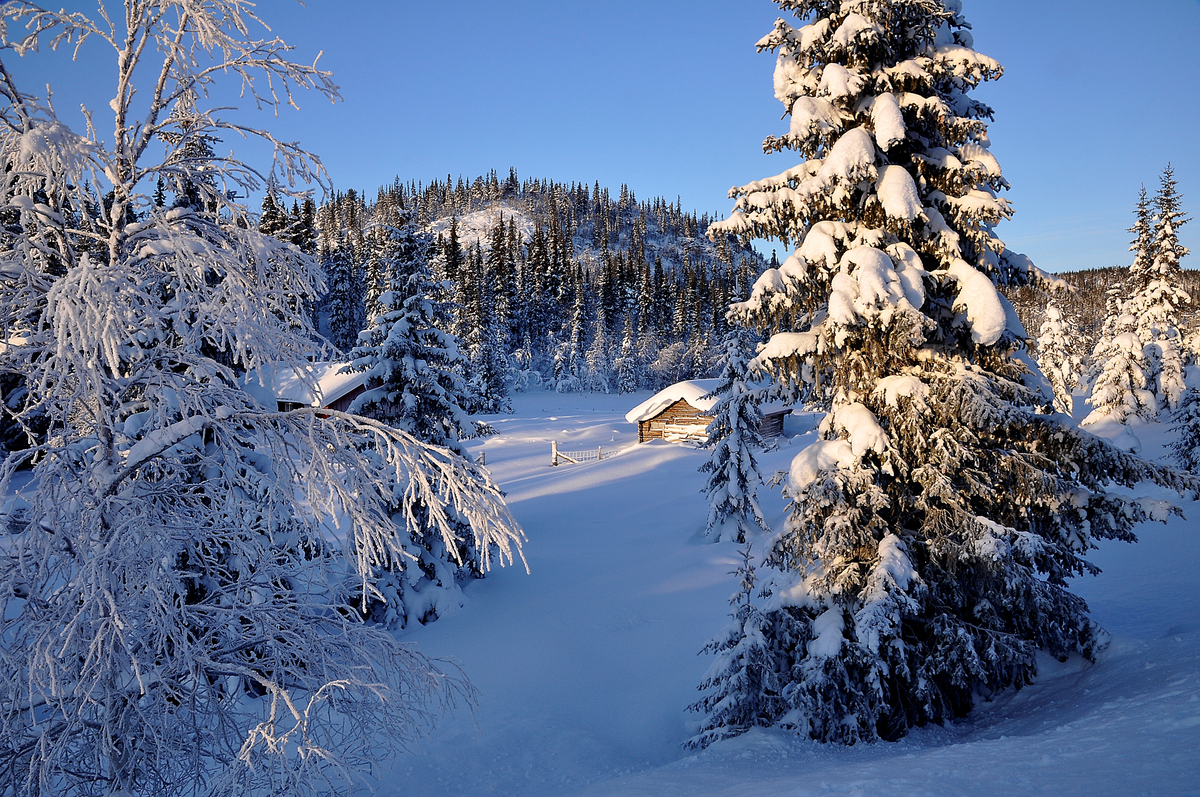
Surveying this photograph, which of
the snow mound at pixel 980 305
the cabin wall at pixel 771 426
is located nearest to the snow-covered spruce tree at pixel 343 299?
the cabin wall at pixel 771 426

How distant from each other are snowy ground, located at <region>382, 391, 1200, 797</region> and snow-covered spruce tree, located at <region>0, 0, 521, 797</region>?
135 cm

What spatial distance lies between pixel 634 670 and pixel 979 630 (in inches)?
272

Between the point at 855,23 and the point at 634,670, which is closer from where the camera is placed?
the point at 855,23

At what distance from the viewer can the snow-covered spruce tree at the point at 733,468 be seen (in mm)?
20094

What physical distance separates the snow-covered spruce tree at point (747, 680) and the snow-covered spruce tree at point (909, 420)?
255 millimetres

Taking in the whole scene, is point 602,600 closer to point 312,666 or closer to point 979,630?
point 979,630

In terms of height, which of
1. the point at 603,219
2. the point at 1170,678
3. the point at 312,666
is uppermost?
the point at 603,219

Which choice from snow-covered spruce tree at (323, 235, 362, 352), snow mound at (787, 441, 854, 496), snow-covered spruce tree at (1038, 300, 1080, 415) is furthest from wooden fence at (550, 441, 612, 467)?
snow-covered spruce tree at (323, 235, 362, 352)

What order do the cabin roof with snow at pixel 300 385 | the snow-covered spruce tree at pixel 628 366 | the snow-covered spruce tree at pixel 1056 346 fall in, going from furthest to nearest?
the snow-covered spruce tree at pixel 628 366 → the snow-covered spruce tree at pixel 1056 346 → the cabin roof with snow at pixel 300 385

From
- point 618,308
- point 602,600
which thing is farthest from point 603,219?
point 602,600

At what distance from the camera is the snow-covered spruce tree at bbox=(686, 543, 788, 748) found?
317 inches

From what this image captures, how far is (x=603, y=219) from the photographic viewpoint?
530 ft

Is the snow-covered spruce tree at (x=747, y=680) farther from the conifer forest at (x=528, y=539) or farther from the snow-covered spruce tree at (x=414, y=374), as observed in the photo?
the snow-covered spruce tree at (x=414, y=374)

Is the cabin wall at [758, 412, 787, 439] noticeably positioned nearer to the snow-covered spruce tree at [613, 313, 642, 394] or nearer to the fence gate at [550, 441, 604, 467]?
the fence gate at [550, 441, 604, 467]
